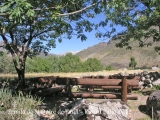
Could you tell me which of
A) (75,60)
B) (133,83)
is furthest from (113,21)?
(75,60)

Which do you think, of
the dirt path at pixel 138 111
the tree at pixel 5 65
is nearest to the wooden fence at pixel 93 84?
the dirt path at pixel 138 111

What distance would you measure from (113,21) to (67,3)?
19.4 ft

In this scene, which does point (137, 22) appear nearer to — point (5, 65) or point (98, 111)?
point (98, 111)

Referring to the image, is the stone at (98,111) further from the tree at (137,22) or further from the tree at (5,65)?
the tree at (5,65)

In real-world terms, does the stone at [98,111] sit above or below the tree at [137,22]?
below

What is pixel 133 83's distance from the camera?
7.45 m

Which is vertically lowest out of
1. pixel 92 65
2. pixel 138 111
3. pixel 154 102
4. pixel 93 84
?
pixel 138 111

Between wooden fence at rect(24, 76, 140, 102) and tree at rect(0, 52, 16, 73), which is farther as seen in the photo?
tree at rect(0, 52, 16, 73)

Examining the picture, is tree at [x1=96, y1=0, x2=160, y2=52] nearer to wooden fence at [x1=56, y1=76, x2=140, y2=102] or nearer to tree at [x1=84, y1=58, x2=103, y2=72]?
wooden fence at [x1=56, y1=76, x2=140, y2=102]

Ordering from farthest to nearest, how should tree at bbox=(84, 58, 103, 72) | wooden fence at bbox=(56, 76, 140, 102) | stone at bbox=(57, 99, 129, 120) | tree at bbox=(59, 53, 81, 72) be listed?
1. tree at bbox=(84, 58, 103, 72)
2. tree at bbox=(59, 53, 81, 72)
3. wooden fence at bbox=(56, 76, 140, 102)
4. stone at bbox=(57, 99, 129, 120)

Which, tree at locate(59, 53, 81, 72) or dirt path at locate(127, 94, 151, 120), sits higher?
tree at locate(59, 53, 81, 72)

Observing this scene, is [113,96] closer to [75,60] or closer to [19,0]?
[19,0]

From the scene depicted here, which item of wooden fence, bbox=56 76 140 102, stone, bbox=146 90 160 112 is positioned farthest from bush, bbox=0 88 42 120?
Answer: stone, bbox=146 90 160 112

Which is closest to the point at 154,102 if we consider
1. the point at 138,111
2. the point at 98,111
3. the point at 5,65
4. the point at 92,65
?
the point at 138,111
